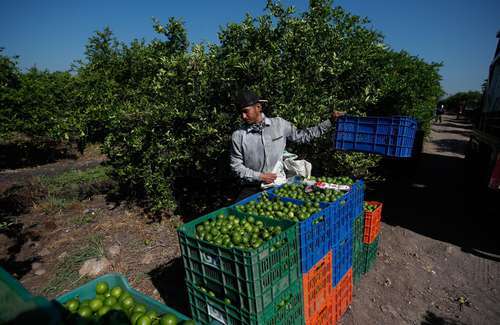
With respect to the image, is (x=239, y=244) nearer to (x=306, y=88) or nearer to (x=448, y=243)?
(x=306, y=88)

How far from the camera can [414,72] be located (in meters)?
11.9

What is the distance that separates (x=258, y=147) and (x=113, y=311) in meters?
2.98

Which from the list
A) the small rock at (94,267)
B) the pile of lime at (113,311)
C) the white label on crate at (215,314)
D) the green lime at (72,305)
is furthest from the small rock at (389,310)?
the small rock at (94,267)

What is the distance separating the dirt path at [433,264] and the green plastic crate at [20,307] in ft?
12.7

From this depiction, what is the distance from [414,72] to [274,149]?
34.2 feet

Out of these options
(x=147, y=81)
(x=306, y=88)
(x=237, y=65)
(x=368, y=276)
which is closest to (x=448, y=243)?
(x=368, y=276)

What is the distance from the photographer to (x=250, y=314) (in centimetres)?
264

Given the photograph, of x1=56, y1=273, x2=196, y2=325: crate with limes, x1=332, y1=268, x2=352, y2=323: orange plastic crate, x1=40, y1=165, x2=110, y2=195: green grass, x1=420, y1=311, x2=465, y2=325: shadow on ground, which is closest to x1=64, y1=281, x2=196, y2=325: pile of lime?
x1=56, y1=273, x2=196, y2=325: crate with limes

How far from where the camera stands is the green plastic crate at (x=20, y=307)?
1.65 m

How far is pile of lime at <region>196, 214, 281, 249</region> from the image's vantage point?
2951 millimetres

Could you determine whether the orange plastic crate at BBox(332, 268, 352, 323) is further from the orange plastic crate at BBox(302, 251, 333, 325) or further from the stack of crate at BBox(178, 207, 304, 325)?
the stack of crate at BBox(178, 207, 304, 325)

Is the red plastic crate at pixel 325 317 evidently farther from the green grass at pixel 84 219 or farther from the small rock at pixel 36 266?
the green grass at pixel 84 219

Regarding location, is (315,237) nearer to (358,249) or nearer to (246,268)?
Result: (246,268)

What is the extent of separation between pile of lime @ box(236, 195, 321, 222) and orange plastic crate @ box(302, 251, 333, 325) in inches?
23.3
